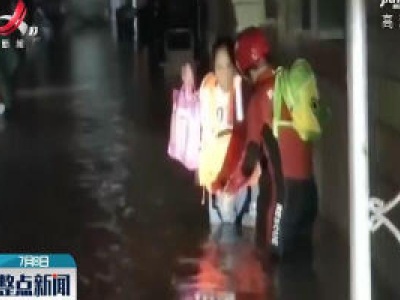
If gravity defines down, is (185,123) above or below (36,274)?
above

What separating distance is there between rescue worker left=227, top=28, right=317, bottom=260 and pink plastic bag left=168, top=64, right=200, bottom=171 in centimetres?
6

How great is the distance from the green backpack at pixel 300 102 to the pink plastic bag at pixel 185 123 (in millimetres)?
100

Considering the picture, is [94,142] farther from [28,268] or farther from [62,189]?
[28,268]

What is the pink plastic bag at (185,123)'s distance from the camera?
1229mm

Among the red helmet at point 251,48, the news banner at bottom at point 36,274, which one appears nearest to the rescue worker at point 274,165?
the red helmet at point 251,48

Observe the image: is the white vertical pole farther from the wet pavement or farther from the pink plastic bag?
the pink plastic bag

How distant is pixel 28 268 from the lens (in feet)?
4.08

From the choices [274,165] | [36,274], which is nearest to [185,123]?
[274,165]

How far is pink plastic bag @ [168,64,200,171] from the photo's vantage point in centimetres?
123

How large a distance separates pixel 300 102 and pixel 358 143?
3.4 inches

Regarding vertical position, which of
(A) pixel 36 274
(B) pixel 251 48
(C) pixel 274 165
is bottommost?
(A) pixel 36 274

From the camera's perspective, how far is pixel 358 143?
1229mm

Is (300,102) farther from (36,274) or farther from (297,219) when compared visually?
(36,274)

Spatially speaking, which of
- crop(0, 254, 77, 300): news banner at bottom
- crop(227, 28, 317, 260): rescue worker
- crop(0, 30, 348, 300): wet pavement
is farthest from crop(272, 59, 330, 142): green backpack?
crop(0, 254, 77, 300): news banner at bottom
